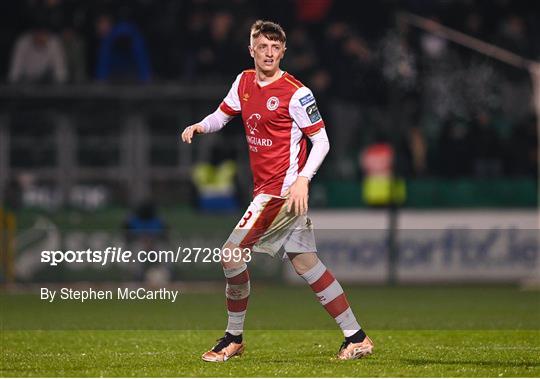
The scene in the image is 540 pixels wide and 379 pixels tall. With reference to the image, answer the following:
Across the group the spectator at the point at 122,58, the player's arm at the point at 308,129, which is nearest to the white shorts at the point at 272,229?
the player's arm at the point at 308,129

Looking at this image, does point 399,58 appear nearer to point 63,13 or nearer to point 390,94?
point 390,94

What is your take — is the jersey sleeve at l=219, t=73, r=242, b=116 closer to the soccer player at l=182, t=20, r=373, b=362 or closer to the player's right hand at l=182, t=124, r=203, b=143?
the soccer player at l=182, t=20, r=373, b=362

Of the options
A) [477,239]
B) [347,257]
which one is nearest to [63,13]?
[347,257]

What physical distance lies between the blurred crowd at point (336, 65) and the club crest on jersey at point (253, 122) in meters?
10.6

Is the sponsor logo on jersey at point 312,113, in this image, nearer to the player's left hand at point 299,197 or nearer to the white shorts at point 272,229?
the player's left hand at point 299,197

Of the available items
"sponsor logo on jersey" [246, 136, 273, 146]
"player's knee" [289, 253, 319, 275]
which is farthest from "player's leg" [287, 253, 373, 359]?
"sponsor logo on jersey" [246, 136, 273, 146]

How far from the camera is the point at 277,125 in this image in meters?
9.20

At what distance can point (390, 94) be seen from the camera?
2047cm

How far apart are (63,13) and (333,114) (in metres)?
4.37

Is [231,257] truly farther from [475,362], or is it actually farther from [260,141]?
[475,362]

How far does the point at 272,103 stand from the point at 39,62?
11566mm

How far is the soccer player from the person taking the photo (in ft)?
29.9

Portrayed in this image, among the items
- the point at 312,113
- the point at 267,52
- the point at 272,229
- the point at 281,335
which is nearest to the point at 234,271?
the point at 272,229

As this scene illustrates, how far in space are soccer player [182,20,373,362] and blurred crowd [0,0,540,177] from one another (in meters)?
10.6
